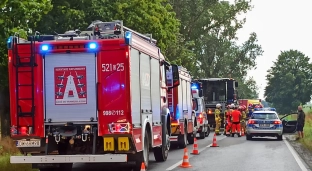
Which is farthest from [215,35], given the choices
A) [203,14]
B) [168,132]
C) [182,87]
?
[168,132]

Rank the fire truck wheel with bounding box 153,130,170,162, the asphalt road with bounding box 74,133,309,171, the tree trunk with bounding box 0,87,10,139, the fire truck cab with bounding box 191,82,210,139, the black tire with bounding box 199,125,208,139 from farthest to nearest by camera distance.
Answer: the black tire with bounding box 199,125,208,139
the fire truck cab with bounding box 191,82,210,139
the tree trunk with bounding box 0,87,10,139
the fire truck wheel with bounding box 153,130,170,162
the asphalt road with bounding box 74,133,309,171

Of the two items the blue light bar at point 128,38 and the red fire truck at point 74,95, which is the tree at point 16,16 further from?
the blue light bar at point 128,38

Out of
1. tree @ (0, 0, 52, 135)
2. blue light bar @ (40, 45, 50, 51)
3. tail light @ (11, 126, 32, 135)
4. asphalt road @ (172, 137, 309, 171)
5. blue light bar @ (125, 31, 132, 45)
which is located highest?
tree @ (0, 0, 52, 135)

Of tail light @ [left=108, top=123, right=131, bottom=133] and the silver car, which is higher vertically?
tail light @ [left=108, top=123, right=131, bottom=133]

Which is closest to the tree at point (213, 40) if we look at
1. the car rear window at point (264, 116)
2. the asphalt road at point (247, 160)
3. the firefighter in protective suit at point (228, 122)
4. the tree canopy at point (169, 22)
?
the tree canopy at point (169, 22)

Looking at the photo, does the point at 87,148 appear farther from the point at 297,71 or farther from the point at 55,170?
the point at 297,71

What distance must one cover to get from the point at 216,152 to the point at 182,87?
11.3ft

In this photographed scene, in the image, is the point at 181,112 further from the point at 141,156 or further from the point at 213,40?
the point at 213,40

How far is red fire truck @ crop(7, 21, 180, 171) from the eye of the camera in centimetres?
1297

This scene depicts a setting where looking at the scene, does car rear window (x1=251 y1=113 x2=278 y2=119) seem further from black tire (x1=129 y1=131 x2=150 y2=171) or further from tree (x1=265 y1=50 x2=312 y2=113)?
tree (x1=265 y1=50 x2=312 y2=113)

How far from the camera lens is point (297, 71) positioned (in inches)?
4638

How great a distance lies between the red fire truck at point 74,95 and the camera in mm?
12969

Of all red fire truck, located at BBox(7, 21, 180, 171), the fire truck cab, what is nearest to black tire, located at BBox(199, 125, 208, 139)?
the fire truck cab

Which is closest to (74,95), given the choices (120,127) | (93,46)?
(93,46)
